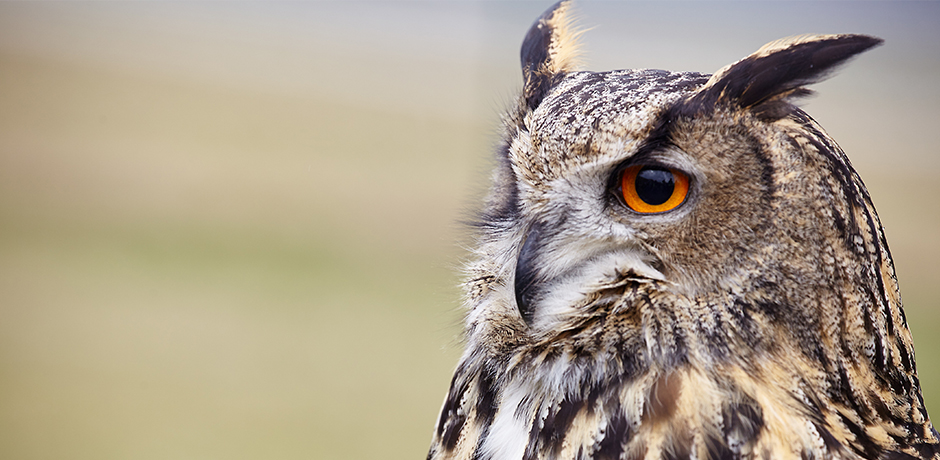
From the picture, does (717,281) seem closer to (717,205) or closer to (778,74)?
(717,205)

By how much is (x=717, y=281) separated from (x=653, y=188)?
0.41 ft

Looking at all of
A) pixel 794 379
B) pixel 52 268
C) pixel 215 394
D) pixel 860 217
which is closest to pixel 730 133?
pixel 860 217

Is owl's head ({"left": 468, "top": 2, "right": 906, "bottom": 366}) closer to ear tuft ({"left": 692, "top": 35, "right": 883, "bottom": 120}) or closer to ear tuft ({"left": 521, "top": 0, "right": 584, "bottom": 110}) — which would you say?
ear tuft ({"left": 692, "top": 35, "right": 883, "bottom": 120})

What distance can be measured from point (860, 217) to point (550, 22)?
1.93 ft

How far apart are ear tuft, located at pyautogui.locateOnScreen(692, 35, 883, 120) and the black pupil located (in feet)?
0.28

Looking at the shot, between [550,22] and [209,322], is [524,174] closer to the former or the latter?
[550,22]

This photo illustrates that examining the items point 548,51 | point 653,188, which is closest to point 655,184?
point 653,188

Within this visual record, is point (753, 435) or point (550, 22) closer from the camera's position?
point (753, 435)

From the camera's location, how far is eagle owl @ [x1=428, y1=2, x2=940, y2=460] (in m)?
0.67

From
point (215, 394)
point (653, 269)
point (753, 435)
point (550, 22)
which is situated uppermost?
point (550, 22)

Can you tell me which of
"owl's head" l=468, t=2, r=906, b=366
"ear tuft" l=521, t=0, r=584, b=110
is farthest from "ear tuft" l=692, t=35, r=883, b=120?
"ear tuft" l=521, t=0, r=584, b=110

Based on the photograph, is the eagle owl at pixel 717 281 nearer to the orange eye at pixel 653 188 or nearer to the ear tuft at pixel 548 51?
the orange eye at pixel 653 188

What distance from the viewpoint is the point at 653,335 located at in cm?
71

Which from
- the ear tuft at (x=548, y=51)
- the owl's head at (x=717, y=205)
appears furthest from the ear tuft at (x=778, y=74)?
the ear tuft at (x=548, y=51)
